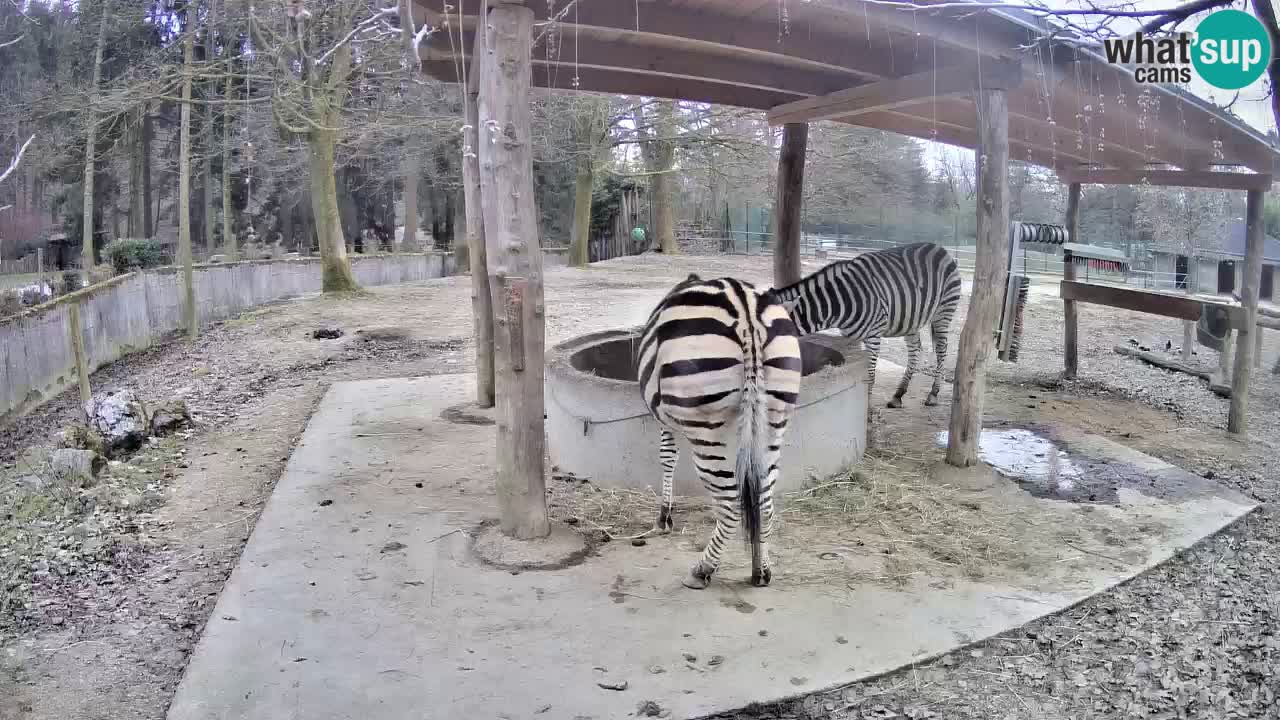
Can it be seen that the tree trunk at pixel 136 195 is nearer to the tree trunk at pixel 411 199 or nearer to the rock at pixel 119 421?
the tree trunk at pixel 411 199

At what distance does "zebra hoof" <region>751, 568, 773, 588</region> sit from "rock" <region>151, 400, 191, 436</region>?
585 cm

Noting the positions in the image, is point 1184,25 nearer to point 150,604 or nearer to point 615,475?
point 615,475

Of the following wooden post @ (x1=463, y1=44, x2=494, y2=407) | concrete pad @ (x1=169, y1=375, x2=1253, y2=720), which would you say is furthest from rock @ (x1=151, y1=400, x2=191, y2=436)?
concrete pad @ (x1=169, y1=375, x2=1253, y2=720)

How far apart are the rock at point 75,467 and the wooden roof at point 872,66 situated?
154 inches

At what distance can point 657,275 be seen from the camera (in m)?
19.0

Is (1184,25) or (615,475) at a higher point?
(1184,25)

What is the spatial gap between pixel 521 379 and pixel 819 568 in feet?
6.00

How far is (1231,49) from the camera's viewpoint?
4.00 m

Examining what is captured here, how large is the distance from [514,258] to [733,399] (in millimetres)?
1383

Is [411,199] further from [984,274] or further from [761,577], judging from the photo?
[761,577]

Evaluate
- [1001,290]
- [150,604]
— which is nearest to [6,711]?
[150,604]

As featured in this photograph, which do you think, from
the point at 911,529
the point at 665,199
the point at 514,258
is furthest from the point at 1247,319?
the point at 665,199

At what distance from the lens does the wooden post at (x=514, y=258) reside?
4277 mm

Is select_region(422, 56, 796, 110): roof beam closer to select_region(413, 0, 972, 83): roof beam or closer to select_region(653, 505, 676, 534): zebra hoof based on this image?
select_region(413, 0, 972, 83): roof beam
